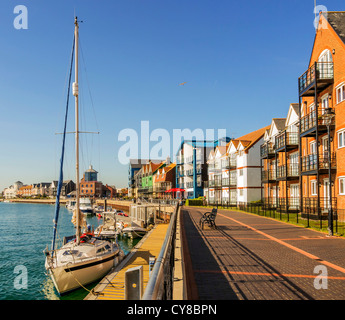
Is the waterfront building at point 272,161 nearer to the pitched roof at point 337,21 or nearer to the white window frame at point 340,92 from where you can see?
the white window frame at point 340,92

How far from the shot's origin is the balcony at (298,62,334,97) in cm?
2569

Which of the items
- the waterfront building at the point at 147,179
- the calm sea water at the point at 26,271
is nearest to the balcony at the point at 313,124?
the calm sea water at the point at 26,271

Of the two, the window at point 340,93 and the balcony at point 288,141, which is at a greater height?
the window at point 340,93

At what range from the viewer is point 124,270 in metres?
18.5

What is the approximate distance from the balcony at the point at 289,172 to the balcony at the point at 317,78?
8.43 metres

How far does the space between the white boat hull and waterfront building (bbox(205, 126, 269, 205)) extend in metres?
32.4

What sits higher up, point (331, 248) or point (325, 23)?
point (325, 23)

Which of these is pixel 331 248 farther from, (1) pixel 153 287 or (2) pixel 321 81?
(2) pixel 321 81

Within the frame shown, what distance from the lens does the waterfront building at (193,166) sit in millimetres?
71500

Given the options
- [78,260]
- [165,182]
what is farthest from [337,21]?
[165,182]
